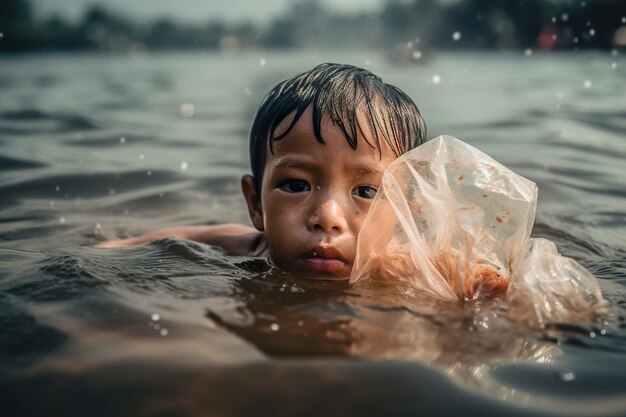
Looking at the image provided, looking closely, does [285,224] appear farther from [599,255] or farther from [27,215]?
[27,215]

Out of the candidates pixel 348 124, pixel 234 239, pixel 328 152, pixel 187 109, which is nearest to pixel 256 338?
pixel 328 152

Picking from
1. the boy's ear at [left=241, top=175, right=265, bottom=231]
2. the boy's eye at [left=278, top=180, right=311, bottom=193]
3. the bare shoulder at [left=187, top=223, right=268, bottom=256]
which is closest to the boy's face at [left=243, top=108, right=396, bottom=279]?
the boy's eye at [left=278, top=180, right=311, bottom=193]

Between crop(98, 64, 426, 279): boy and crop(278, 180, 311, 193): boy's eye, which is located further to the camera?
crop(278, 180, 311, 193): boy's eye

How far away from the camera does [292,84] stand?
10.0 feet

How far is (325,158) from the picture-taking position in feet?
8.85

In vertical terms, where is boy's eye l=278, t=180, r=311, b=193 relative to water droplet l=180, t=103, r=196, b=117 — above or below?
above

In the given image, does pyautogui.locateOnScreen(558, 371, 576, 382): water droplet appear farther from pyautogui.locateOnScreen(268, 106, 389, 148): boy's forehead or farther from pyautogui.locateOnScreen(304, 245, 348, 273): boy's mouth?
pyautogui.locateOnScreen(268, 106, 389, 148): boy's forehead

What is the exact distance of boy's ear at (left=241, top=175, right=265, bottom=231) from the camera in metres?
3.34

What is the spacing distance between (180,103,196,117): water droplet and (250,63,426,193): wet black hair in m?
6.96

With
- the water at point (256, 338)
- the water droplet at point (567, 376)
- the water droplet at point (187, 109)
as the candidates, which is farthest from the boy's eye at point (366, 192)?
the water droplet at point (187, 109)

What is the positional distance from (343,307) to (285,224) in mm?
660

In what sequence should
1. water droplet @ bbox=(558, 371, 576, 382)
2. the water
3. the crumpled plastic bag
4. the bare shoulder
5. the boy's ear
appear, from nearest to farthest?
the water, water droplet @ bbox=(558, 371, 576, 382), the crumpled plastic bag, the boy's ear, the bare shoulder

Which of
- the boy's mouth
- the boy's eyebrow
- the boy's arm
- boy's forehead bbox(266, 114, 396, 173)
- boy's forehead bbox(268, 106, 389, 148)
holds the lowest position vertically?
A: the boy's arm

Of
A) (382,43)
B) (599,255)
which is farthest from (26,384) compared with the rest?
(382,43)
